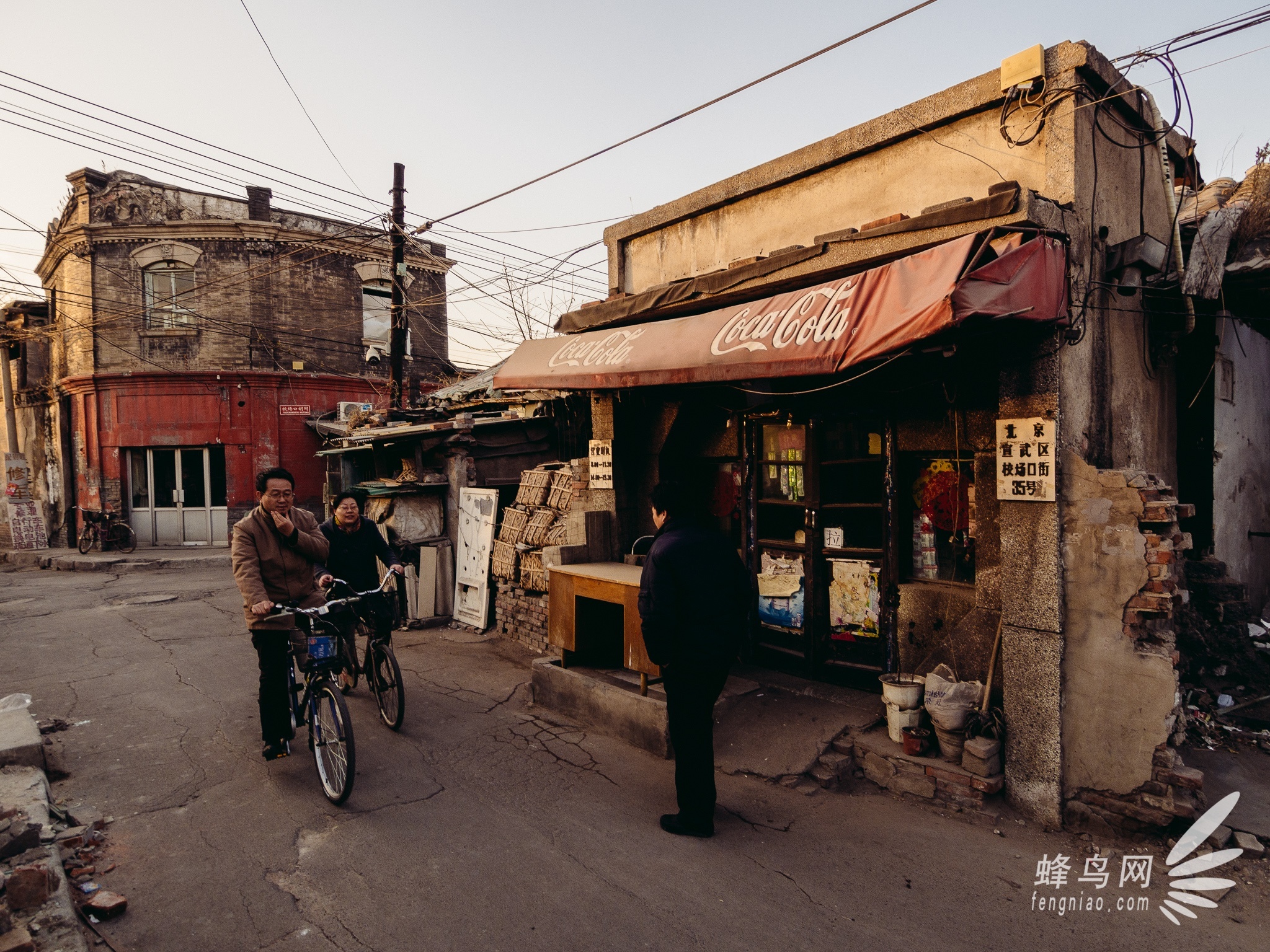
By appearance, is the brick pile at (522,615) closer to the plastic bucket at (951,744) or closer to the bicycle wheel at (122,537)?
the plastic bucket at (951,744)

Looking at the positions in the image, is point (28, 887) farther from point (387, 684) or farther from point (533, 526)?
point (533, 526)

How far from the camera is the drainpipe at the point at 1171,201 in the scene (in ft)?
16.9

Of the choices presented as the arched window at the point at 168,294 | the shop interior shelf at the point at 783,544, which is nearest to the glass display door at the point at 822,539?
the shop interior shelf at the point at 783,544

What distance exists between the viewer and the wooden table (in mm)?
5570

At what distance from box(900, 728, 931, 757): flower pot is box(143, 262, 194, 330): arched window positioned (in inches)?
850

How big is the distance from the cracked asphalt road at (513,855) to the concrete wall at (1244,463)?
14.6ft

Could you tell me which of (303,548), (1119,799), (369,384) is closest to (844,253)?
(1119,799)

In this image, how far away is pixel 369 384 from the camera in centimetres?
2222

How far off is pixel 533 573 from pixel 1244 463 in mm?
7839

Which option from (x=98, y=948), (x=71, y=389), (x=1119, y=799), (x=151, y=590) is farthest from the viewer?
(x=71, y=389)

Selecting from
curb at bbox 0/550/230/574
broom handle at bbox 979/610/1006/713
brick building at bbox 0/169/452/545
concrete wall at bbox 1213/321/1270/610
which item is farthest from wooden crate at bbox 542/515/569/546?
brick building at bbox 0/169/452/545

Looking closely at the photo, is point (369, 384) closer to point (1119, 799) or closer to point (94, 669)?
point (94, 669)

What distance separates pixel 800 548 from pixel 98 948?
17.3ft

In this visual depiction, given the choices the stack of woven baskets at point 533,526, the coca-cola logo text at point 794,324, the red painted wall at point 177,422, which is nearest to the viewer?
the coca-cola logo text at point 794,324
